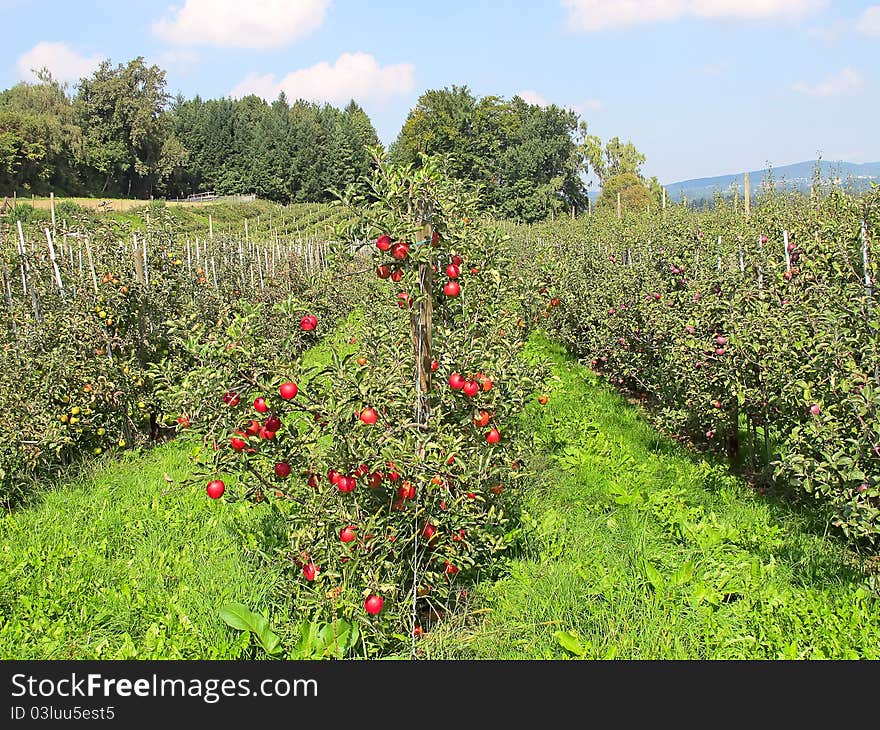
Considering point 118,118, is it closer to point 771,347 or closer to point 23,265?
point 23,265

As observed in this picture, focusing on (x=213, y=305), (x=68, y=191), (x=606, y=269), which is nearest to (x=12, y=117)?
(x=68, y=191)

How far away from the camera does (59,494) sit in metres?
5.29

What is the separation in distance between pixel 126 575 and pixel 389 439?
2.10 m

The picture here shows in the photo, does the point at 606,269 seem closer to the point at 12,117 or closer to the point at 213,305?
the point at 213,305

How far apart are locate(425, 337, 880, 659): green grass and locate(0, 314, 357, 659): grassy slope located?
113 centimetres

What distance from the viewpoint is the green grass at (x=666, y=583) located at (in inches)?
118

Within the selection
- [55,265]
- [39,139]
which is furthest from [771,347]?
[39,139]

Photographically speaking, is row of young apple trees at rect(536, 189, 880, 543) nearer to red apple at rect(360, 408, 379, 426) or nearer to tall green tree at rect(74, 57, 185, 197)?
red apple at rect(360, 408, 379, 426)

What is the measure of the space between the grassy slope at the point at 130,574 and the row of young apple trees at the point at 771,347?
8.84 feet

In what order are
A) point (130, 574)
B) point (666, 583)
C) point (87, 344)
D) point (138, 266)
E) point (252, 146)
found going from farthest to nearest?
point (252, 146) < point (138, 266) < point (87, 344) < point (130, 574) < point (666, 583)

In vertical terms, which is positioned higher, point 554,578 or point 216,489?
point 216,489

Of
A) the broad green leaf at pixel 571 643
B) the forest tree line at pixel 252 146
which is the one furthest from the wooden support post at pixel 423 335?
the forest tree line at pixel 252 146

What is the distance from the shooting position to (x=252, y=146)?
198 feet

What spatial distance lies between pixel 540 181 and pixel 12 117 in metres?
34.5
